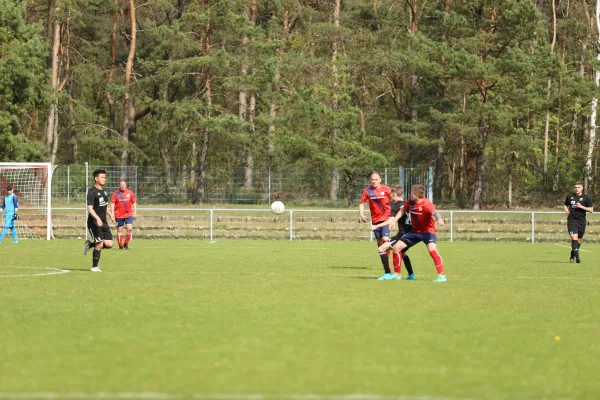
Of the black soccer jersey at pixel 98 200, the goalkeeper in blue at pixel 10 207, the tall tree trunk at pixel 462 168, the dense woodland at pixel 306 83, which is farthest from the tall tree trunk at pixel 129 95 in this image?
the black soccer jersey at pixel 98 200

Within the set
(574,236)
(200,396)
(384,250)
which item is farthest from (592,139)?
(200,396)

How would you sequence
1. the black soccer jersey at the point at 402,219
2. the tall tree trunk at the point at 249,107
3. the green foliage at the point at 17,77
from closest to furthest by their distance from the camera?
the black soccer jersey at the point at 402,219, the green foliage at the point at 17,77, the tall tree trunk at the point at 249,107

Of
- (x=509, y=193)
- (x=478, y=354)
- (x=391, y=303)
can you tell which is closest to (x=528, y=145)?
(x=509, y=193)

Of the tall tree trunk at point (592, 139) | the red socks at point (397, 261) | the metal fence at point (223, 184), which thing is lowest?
the red socks at point (397, 261)

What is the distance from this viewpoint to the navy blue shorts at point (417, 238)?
634 inches

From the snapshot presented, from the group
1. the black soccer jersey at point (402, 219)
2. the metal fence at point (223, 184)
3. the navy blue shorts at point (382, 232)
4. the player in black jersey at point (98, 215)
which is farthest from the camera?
the metal fence at point (223, 184)

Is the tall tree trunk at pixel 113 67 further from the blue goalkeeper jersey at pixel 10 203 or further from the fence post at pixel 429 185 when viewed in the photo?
the blue goalkeeper jersey at pixel 10 203

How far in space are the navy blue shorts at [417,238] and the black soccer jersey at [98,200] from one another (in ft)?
18.8

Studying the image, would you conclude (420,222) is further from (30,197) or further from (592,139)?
(592,139)

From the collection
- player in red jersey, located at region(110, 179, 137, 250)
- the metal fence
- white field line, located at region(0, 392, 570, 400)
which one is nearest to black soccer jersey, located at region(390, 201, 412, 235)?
white field line, located at region(0, 392, 570, 400)

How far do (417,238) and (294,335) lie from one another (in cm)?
687

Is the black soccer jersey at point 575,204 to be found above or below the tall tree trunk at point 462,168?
below

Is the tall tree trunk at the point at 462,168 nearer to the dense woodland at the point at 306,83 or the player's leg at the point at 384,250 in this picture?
the dense woodland at the point at 306,83

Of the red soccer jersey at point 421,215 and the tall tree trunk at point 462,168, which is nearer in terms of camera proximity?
the red soccer jersey at point 421,215
